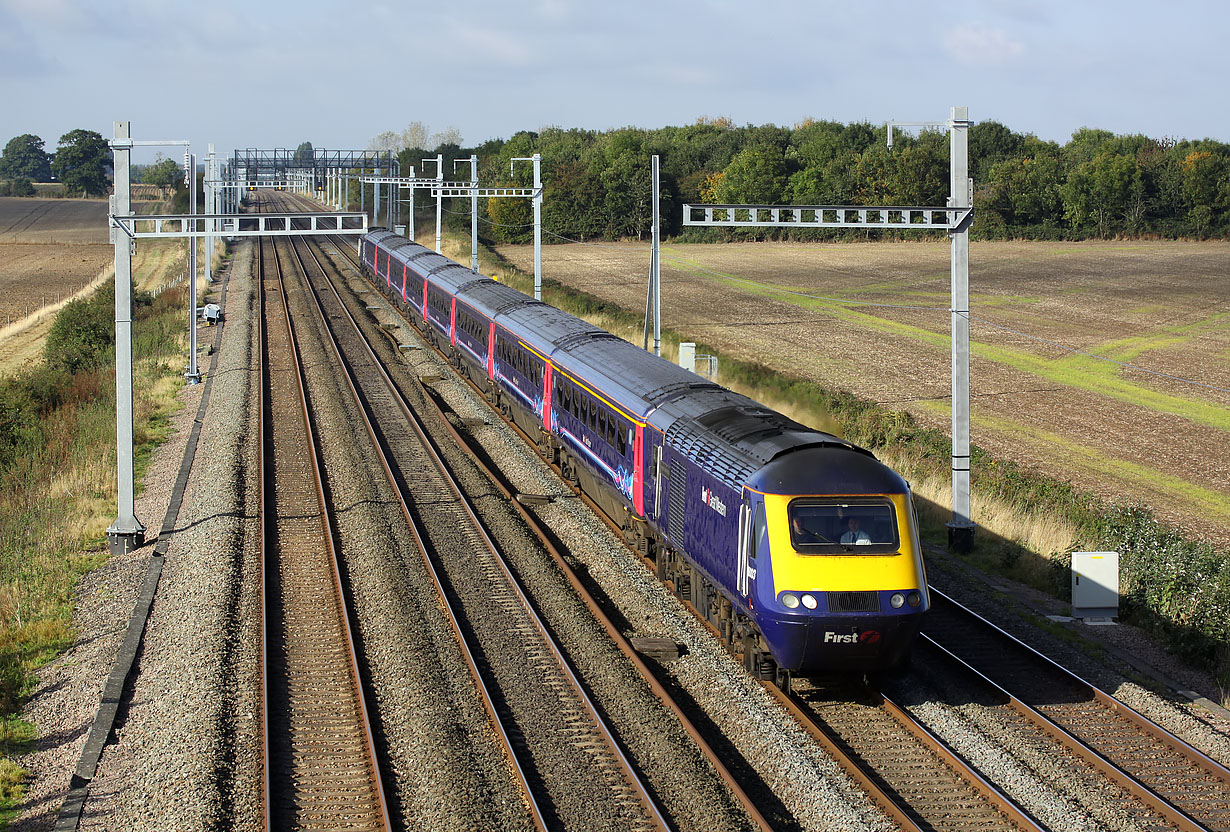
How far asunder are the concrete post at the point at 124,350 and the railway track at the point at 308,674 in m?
2.21

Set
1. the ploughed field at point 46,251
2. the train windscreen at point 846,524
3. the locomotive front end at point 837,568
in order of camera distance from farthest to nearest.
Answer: the ploughed field at point 46,251
the train windscreen at point 846,524
the locomotive front end at point 837,568

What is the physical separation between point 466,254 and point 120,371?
2308 inches

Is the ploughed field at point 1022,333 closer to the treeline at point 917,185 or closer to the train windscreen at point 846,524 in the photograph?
the treeline at point 917,185

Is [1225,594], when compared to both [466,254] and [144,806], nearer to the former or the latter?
[144,806]

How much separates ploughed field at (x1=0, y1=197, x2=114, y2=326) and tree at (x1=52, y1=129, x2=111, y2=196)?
12.2 m

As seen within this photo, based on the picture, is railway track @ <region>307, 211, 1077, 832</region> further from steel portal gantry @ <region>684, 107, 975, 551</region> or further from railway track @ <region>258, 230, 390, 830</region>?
steel portal gantry @ <region>684, 107, 975, 551</region>

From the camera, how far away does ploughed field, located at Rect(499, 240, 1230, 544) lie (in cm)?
3027

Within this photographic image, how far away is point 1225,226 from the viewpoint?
301 ft

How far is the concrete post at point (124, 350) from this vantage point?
18.8 meters

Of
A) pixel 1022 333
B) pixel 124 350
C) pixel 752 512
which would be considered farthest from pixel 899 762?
pixel 1022 333

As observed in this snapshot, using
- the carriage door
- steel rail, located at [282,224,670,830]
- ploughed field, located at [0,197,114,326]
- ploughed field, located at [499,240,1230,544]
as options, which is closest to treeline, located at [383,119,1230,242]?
ploughed field, located at [499,240,1230,544]

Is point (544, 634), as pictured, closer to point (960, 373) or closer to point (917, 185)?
point (960, 373)

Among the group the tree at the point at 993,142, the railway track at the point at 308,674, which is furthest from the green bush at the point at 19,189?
the railway track at the point at 308,674

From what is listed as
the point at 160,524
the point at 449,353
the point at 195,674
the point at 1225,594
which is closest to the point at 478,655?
the point at 195,674
